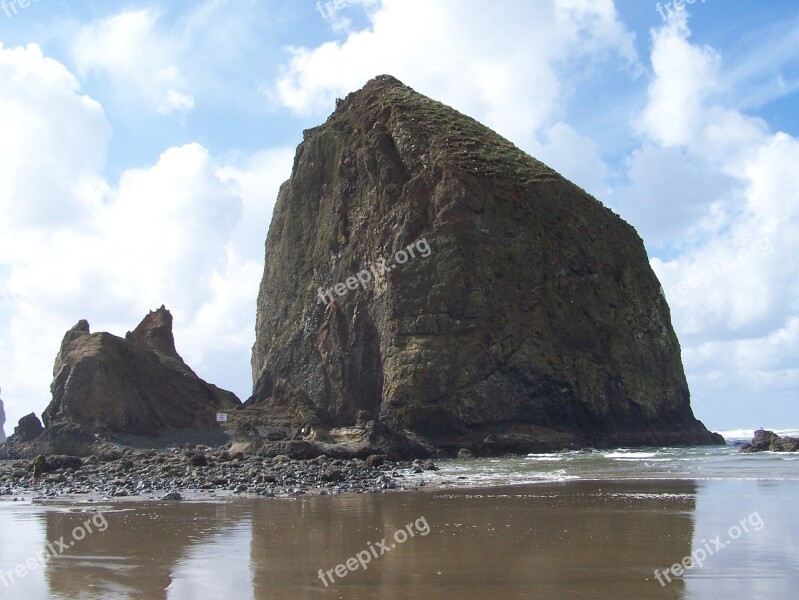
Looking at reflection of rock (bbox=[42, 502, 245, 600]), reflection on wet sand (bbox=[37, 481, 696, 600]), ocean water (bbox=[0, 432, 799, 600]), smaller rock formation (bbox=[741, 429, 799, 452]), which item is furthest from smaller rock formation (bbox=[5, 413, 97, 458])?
smaller rock formation (bbox=[741, 429, 799, 452])

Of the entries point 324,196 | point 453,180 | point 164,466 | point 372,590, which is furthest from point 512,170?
point 372,590

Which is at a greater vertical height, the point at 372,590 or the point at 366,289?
the point at 366,289

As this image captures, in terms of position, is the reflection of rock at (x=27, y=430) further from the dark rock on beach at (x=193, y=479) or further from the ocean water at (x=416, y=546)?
the ocean water at (x=416, y=546)

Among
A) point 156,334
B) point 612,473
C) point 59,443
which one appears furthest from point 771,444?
point 156,334

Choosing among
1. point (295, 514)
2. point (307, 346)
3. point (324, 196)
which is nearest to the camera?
point (295, 514)

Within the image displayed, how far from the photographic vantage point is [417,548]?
9.84 meters

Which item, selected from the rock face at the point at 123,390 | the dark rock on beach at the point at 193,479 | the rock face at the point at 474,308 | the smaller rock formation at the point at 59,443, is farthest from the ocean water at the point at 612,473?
the rock face at the point at 123,390

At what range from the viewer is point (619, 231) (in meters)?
58.2

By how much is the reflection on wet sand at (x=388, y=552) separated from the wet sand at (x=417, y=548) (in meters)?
0.02

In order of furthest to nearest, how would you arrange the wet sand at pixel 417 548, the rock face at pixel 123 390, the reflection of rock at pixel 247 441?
1. the rock face at pixel 123 390
2. the reflection of rock at pixel 247 441
3. the wet sand at pixel 417 548

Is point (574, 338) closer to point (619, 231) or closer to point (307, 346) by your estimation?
point (619, 231)

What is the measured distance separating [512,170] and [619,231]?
9.56m

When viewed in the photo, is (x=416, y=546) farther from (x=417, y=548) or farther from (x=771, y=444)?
(x=771, y=444)

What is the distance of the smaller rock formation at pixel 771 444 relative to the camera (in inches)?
1500
